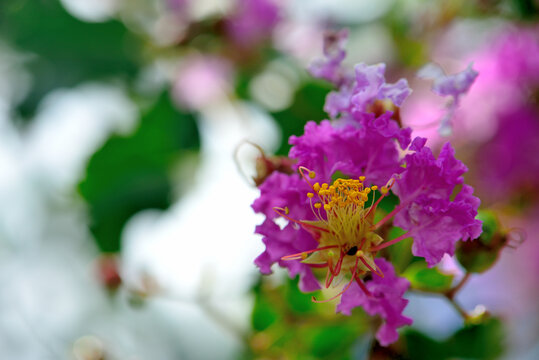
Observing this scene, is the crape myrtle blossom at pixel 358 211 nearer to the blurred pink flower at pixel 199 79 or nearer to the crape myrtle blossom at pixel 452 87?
the crape myrtle blossom at pixel 452 87

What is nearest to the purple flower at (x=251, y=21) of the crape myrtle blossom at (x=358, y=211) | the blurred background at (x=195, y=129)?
the blurred background at (x=195, y=129)

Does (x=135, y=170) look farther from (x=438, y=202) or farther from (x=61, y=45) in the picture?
(x=438, y=202)

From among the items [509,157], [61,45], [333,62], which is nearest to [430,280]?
[333,62]

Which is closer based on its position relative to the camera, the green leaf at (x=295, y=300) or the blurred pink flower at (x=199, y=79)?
the green leaf at (x=295, y=300)

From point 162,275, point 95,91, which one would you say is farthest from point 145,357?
point 95,91

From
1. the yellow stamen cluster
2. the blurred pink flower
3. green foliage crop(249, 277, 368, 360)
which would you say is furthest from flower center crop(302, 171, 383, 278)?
the blurred pink flower

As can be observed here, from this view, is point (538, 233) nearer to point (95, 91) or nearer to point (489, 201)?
point (489, 201)
